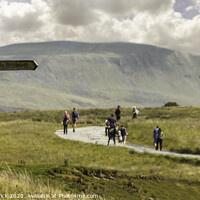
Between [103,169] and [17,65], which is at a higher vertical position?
[17,65]

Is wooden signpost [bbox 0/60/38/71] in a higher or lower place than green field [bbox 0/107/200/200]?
higher

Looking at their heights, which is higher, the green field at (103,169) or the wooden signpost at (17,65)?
the wooden signpost at (17,65)

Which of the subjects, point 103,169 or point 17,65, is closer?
point 17,65

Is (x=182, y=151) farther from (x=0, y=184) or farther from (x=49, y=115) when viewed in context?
(x=49, y=115)

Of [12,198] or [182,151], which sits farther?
[182,151]

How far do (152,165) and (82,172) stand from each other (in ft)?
19.3

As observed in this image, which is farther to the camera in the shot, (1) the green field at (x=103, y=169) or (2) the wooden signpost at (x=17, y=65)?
(1) the green field at (x=103, y=169)

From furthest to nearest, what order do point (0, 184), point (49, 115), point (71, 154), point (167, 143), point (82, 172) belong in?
1. point (49, 115)
2. point (167, 143)
3. point (71, 154)
4. point (82, 172)
5. point (0, 184)

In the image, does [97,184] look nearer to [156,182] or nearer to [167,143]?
[156,182]

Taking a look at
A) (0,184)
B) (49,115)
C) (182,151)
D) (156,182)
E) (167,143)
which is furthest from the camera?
(49,115)

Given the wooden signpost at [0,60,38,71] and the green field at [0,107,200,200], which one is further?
the green field at [0,107,200,200]

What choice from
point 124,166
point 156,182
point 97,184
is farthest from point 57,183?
point 124,166

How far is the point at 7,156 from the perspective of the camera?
17.1 meters

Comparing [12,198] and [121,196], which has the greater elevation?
[12,198]
